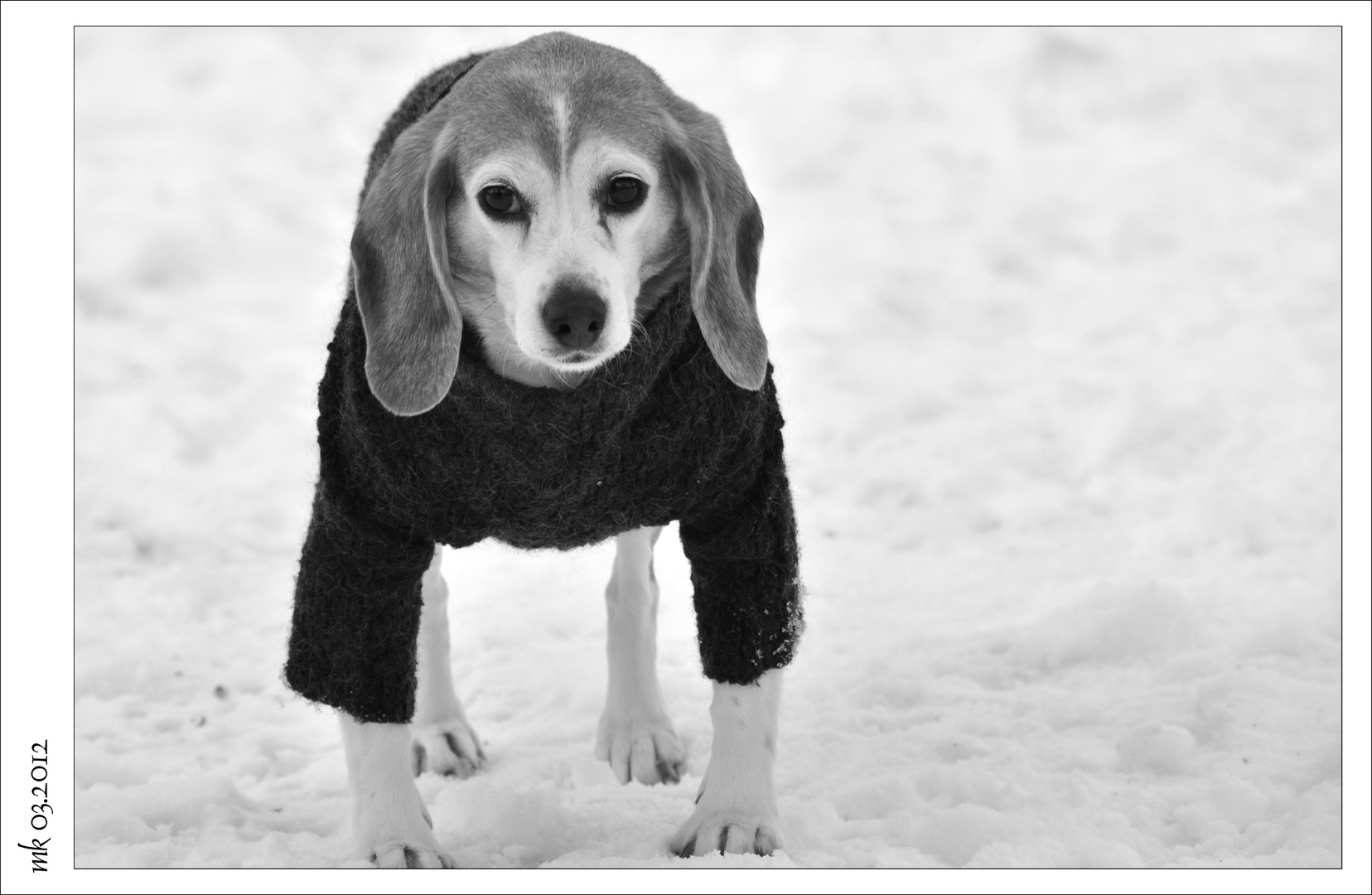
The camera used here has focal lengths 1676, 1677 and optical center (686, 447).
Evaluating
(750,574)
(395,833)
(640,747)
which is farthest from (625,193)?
(640,747)

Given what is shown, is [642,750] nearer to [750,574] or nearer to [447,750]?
[447,750]

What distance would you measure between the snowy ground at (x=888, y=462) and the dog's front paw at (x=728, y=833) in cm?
6

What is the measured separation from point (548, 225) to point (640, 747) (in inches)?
62.5

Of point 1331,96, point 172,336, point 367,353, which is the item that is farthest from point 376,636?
point 1331,96

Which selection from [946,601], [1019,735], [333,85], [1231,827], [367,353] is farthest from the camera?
[333,85]

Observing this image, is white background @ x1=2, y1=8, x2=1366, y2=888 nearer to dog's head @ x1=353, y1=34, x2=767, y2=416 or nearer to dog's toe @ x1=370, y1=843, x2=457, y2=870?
dog's toe @ x1=370, y1=843, x2=457, y2=870

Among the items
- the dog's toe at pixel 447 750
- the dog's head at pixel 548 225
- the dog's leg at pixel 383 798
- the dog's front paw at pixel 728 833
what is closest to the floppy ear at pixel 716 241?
the dog's head at pixel 548 225

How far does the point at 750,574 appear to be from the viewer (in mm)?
3617

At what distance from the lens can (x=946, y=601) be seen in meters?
5.21

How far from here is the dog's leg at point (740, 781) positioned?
3.63 meters

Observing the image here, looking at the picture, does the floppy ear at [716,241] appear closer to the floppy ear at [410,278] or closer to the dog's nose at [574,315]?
the dog's nose at [574,315]

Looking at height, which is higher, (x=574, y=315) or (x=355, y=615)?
(x=574, y=315)

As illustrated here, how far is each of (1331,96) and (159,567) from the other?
6.52m

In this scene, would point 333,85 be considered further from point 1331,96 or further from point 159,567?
point 1331,96
